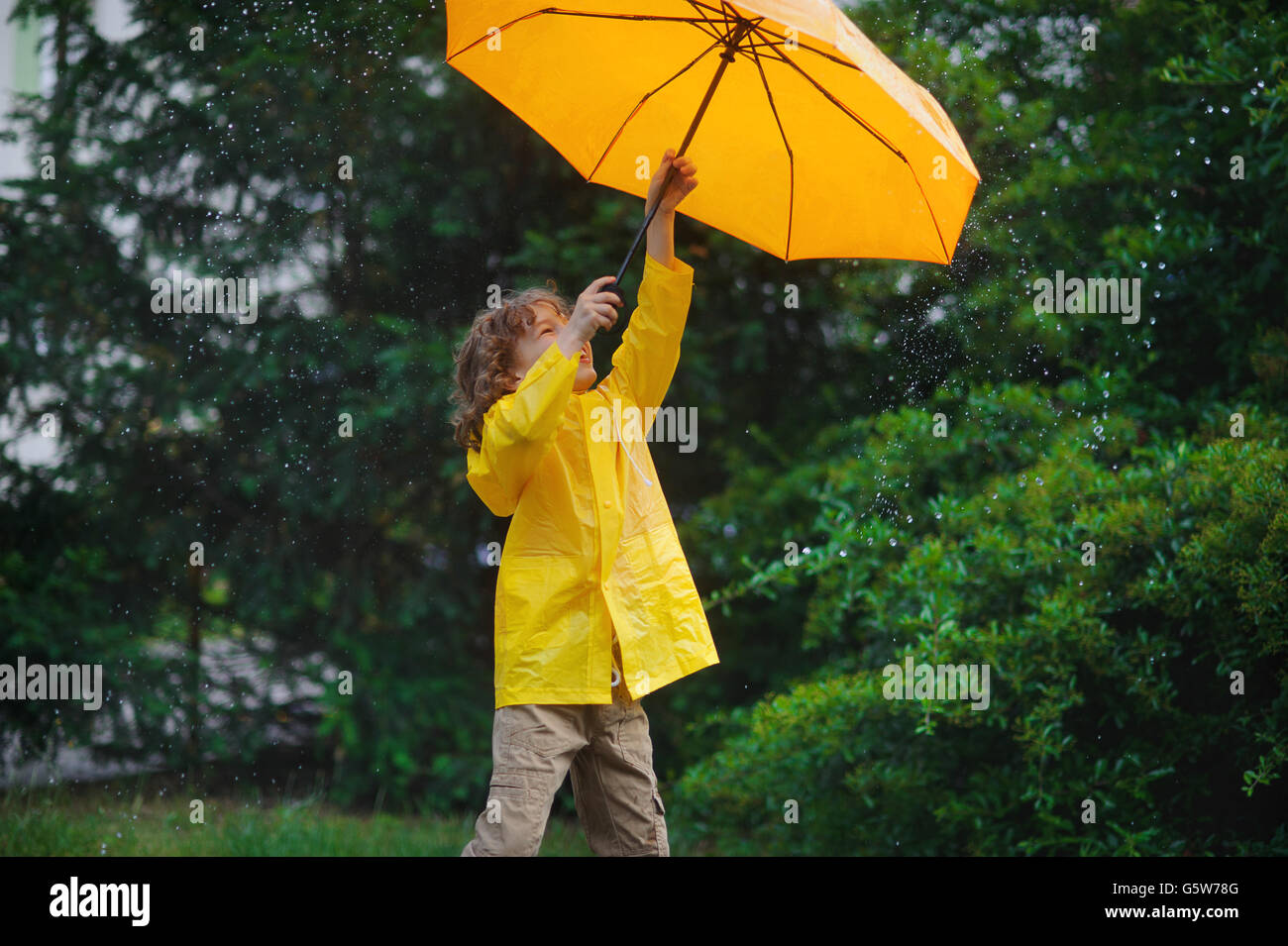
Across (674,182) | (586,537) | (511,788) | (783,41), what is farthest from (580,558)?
(783,41)

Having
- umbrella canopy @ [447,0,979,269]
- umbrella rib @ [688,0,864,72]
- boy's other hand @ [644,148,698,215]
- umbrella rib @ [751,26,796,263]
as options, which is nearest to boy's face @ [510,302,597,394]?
boy's other hand @ [644,148,698,215]

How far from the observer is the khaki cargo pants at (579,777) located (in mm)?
2262

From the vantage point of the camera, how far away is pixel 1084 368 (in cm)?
390

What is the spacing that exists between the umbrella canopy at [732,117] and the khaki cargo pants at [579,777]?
1125 millimetres

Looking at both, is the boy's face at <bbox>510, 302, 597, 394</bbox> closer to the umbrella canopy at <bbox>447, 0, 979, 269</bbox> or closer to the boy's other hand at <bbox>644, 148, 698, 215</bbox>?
the boy's other hand at <bbox>644, 148, 698, 215</bbox>

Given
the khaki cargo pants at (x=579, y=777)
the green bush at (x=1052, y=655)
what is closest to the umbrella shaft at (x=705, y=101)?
the khaki cargo pants at (x=579, y=777)

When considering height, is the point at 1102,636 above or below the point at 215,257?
below

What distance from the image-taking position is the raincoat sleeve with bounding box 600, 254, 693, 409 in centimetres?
252

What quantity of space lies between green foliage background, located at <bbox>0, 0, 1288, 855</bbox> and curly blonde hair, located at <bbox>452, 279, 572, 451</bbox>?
5.52 ft

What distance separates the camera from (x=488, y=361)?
252 centimetres

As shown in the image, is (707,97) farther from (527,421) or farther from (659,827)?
(659,827)
